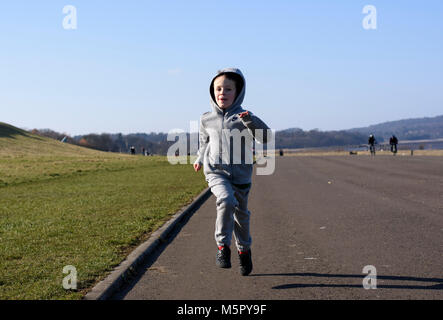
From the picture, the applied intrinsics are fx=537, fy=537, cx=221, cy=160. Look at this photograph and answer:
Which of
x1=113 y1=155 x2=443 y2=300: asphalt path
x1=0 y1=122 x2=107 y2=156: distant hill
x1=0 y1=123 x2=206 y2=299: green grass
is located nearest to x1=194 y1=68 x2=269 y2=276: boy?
x1=113 y1=155 x2=443 y2=300: asphalt path

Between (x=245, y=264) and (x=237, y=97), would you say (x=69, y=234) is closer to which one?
(x=245, y=264)

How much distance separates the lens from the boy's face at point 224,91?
5723 mm

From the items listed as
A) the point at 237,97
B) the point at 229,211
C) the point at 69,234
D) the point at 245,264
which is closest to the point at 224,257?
the point at 245,264

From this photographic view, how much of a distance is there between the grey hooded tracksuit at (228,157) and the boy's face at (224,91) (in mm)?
55

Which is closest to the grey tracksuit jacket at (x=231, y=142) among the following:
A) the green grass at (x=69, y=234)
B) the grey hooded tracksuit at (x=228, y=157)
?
the grey hooded tracksuit at (x=228, y=157)

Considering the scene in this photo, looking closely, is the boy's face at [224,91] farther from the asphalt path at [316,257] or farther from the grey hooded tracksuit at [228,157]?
the asphalt path at [316,257]

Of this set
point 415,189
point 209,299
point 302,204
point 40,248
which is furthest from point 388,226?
point 415,189

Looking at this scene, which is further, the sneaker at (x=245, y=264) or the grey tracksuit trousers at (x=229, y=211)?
the sneaker at (x=245, y=264)

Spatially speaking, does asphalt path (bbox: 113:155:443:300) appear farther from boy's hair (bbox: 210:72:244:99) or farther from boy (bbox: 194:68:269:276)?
boy's hair (bbox: 210:72:244:99)

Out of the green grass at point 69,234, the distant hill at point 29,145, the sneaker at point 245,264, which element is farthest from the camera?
the distant hill at point 29,145

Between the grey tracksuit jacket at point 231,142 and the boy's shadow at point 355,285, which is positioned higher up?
the grey tracksuit jacket at point 231,142

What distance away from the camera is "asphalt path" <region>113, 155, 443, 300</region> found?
524cm

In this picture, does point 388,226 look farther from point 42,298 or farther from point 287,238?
point 42,298

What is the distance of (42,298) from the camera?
16.1ft
